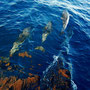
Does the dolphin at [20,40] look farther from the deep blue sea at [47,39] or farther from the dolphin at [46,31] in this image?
the dolphin at [46,31]

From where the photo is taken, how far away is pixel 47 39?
7.90 meters

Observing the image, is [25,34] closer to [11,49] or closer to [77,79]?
[11,49]

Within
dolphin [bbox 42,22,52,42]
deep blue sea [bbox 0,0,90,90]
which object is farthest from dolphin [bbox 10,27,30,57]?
dolphin [bbox 42,22,52,42]

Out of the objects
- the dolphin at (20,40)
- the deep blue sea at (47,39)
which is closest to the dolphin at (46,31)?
the deep blue sea at (47,39)

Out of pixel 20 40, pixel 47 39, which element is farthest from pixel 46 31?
pixel 20 40

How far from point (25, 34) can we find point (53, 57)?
2773 mm

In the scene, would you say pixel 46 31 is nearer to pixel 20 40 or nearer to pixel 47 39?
pixel 47 39

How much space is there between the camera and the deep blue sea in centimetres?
600

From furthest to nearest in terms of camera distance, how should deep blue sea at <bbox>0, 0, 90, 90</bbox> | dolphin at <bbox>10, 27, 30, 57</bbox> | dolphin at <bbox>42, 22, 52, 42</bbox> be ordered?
1. dolphin at <bbox>42, 22, 52, 42</bbox>
2. dolphin at <bbox>10, 27, 30, 57</bbox>
3. deep blue sea at <bbox>0, 0, 90, 90</bbox>

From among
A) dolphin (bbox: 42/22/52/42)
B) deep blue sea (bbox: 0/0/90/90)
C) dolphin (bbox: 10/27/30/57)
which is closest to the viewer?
deep blue sea (bbox: 0/0/90/90)

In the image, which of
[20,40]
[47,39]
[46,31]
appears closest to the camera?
[20,40]

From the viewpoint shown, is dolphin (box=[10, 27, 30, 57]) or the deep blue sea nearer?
the deep blue sea

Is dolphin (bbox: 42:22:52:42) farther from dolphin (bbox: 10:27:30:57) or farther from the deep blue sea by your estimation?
dolphin (bbox: 10:27:30:57)

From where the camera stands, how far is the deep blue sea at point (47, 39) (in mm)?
6002
